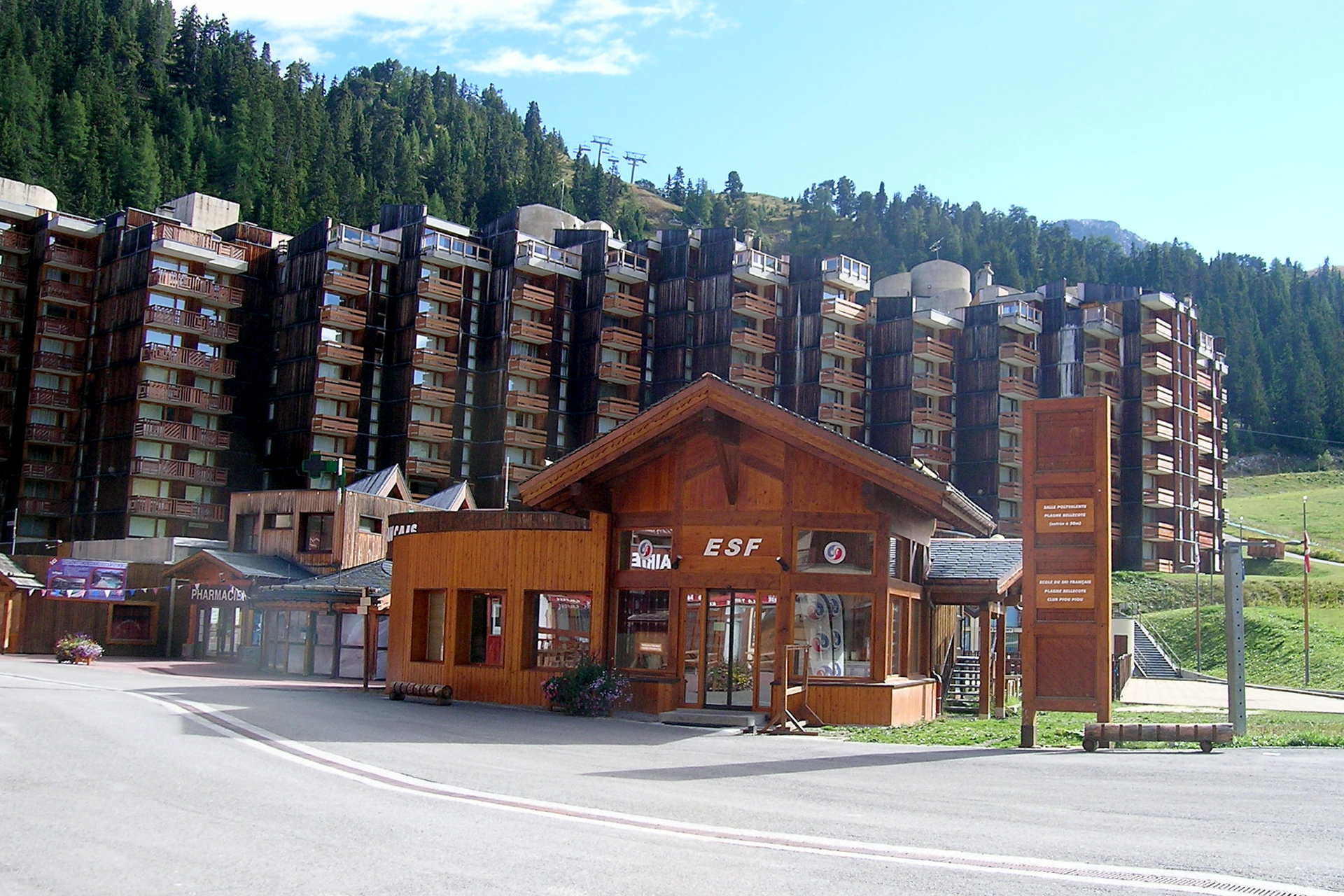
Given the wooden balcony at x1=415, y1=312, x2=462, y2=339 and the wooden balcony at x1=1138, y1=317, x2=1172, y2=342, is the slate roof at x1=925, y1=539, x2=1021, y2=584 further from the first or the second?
the wooden balcony at x1=1138, y1=317, x2=1172, y2=342

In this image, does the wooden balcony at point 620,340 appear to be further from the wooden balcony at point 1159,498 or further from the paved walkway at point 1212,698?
the paved walkway at point 1212,698

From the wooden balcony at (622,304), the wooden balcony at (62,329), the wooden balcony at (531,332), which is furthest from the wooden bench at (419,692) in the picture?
the wooden balcony at (62,329)

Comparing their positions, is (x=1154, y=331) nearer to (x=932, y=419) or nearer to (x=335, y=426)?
(x=932, y=419)

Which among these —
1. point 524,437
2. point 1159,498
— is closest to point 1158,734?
point 524,437

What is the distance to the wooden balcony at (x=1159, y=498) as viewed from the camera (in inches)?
3388

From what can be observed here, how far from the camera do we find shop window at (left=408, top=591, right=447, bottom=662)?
27.3 meters

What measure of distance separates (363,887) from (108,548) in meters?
64.3

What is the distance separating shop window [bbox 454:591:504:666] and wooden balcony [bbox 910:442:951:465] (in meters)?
63.1

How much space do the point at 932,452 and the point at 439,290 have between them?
35.0 m

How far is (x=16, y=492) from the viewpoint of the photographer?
7944 centimetres

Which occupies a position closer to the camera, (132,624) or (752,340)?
(132,624)

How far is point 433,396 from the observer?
79000 millimetres

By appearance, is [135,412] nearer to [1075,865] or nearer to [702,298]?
[702,298]

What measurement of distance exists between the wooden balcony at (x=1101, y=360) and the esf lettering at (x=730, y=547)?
7065 cm
